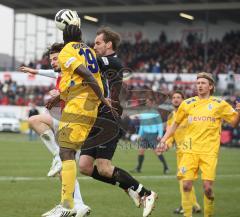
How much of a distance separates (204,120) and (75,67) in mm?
2436

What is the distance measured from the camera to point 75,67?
839 cm

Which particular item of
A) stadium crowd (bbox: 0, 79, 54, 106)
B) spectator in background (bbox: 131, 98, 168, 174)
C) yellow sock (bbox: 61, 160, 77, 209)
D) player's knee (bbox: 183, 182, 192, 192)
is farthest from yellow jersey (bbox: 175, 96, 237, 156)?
stadium crowd (bbox: 0, 79, 54, 106)

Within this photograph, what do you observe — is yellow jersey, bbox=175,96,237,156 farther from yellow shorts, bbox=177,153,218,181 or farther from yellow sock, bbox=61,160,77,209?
yellow sock, bbox=61,160,77,209

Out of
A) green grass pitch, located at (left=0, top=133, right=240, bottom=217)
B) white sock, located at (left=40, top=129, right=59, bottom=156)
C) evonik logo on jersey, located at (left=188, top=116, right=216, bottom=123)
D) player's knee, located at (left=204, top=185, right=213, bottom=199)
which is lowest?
green grass pitch, located at (left=0, top=133, right=240, bottom=217)

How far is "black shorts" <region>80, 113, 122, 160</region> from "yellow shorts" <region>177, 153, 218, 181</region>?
3.47 feet

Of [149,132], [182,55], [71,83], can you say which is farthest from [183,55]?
[71,83]

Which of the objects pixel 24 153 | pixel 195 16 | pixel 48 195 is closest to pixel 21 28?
pixel 195 16

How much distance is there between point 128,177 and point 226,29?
45376mm

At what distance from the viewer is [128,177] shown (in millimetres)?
9375

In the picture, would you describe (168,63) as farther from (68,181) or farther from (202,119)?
(68,181)

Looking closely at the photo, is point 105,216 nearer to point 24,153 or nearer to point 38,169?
point 38,169

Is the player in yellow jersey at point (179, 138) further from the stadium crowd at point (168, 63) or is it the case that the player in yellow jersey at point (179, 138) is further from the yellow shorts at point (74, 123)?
the stadium crowd at point (168, 63)

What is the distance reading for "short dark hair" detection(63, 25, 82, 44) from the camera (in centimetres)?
868

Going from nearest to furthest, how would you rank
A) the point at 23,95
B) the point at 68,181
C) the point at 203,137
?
the point at 68,181 < the point at 203,137 < the point at 23,95
